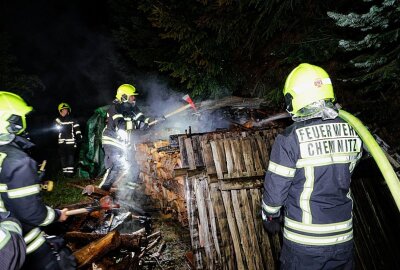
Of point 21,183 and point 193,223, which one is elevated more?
point 21,183

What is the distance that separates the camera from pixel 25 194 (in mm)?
2699

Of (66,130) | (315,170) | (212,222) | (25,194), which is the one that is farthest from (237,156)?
(66,130)

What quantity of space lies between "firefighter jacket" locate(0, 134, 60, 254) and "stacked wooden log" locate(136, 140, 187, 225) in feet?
9.03

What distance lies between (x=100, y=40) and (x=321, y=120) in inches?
710

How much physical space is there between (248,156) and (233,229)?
118 cm

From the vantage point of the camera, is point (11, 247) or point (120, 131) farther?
point (120, 131)

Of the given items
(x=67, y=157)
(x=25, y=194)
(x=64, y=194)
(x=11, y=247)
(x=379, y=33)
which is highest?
(x=379, y=33)

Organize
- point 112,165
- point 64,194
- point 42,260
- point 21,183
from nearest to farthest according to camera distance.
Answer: point 21,183 < point 42,260 < point 112,165 < point 64,194

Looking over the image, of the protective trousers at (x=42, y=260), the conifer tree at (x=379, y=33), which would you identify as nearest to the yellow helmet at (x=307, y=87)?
the conifer tree at (x=379, y=33)

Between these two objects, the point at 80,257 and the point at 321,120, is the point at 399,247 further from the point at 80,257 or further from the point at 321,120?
the point at 80,257

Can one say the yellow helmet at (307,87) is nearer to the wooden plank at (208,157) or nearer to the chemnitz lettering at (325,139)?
the chemnitz lettering at (325,139)

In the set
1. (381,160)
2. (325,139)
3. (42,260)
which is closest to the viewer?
(381,160)

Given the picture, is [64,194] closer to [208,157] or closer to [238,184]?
[208,157]

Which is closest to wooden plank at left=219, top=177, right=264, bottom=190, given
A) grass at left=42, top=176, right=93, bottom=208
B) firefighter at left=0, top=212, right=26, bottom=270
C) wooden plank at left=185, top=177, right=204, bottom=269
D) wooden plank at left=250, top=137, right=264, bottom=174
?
wooden plank at left=250, top=137, right=264, bottom=174
